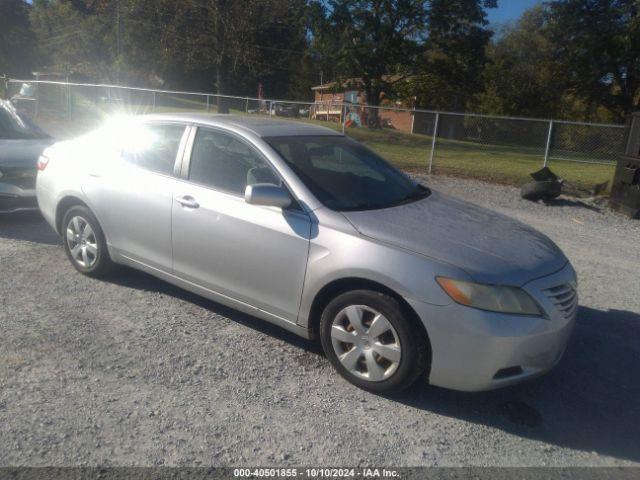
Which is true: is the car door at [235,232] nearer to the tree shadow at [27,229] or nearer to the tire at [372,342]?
the tire at [372,342]

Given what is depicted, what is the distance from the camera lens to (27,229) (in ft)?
24.2

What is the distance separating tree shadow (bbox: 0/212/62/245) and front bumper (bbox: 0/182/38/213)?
25cm

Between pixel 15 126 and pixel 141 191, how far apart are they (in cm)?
466

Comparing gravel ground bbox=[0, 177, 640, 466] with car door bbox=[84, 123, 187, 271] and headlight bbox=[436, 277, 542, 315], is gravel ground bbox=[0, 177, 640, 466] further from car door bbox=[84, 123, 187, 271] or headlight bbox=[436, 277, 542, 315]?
headlight bbox=[436, 277, 542, 315]

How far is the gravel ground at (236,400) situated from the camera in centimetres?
315

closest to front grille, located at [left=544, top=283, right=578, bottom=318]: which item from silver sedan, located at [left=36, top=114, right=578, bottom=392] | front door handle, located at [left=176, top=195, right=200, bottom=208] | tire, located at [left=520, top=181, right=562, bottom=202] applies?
silver sedan, located at [left=36, top=114, right=578, bottom=392]

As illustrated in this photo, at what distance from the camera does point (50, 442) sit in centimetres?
309

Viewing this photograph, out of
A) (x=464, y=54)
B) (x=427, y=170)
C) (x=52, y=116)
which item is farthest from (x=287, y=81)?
(x=427, y=170)

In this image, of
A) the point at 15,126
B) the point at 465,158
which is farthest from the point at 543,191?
the point at 465,158

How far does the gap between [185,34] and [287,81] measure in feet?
79.9

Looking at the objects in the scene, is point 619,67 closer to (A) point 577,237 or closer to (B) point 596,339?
(A) point 577,237

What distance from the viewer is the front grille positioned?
365 centimetres

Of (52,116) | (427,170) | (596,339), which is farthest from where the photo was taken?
(52,116)

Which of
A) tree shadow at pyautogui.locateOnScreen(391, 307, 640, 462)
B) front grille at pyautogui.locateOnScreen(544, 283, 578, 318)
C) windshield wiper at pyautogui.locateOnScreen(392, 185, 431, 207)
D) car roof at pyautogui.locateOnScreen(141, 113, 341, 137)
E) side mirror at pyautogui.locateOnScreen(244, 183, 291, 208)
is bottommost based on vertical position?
tree shadow at pyautogui.locateOnScreen(391, 307, 640, 462)
